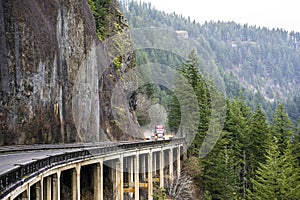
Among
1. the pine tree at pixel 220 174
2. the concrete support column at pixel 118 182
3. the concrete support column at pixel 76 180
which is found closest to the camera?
the concrete support column at pixel 76 180

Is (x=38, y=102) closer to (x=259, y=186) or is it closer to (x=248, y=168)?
(x=259, y=186)

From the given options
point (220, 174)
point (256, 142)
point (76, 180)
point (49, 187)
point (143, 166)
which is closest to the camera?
point (49, 187)

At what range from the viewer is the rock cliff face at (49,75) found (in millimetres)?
26938

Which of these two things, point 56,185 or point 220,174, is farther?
point 220,174

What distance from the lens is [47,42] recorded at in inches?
1277

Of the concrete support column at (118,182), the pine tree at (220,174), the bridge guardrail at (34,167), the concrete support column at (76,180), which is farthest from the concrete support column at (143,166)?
the concrete support column at (76,180)

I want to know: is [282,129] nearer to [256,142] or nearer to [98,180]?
[256,142]

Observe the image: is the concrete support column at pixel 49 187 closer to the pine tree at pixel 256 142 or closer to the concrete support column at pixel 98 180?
the concrete support column at pixel 98 180

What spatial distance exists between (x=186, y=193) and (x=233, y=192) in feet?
21.5

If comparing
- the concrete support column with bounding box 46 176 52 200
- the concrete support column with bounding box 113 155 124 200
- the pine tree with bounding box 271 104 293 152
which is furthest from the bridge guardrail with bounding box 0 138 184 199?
the pine tree with bounding box 271 104 293 152

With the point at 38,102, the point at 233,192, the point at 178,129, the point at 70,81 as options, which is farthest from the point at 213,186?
the point at 38,102

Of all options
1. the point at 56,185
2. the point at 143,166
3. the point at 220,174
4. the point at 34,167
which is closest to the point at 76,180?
the point at 56,185

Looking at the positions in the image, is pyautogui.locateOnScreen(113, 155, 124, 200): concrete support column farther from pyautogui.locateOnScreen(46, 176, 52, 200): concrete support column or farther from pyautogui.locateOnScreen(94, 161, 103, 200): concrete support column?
pyautogui.locateOnScreen(46, 176, 52, 200): concrete support column

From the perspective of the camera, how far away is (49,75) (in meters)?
32.5
